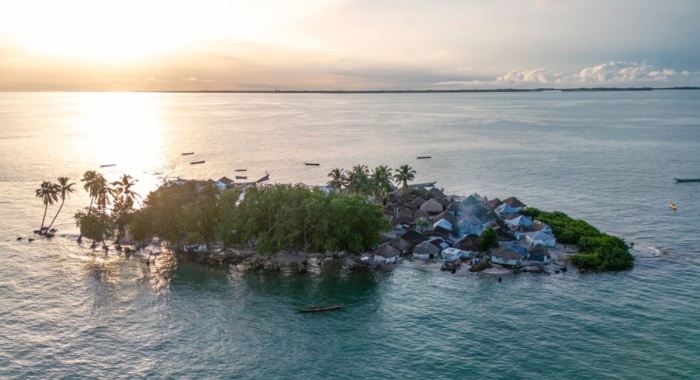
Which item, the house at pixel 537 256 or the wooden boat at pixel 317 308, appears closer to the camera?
the wooden boat at pixel 317 308

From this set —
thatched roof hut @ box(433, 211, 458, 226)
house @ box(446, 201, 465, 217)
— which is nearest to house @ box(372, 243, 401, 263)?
thatched roof hut @ box(433, 211, 458, 226)

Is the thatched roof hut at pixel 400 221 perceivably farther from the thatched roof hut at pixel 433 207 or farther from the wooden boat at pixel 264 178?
the wooden boat at pixel 264 178

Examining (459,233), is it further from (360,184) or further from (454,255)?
(360,184)

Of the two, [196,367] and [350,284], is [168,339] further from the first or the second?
[350,284]

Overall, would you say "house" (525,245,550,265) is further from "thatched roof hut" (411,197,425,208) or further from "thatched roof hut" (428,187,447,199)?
"thatched roof hut" (428,187,447,199)

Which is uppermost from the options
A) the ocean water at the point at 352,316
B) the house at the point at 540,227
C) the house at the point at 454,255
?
the house at the point at 540,227

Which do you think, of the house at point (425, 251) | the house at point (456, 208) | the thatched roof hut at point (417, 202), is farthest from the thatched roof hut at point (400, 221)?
the house at point (425, 251)
